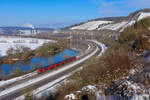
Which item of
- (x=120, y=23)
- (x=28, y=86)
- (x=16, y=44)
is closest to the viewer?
(x=28, y=86)

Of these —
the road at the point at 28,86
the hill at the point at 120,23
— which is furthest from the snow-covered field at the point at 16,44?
the hill at the point at 120,23

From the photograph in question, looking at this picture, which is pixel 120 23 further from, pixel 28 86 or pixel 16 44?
pixel 28 86

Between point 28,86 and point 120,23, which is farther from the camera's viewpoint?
point 120,23

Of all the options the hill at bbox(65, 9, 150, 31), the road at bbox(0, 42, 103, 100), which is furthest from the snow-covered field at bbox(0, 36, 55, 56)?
the hill at bbox(65, 9, 150, 31)

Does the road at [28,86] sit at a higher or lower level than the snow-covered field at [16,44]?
lower

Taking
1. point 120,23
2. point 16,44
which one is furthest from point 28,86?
point 120,23

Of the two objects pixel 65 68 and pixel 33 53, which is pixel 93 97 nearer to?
pixel 65 68

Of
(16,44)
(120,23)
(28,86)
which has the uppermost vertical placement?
(120,23)

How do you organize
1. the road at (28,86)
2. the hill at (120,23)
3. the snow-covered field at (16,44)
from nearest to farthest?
the road at (28,86)
the snow-covered field at (16,44)
the hill at (120,23)

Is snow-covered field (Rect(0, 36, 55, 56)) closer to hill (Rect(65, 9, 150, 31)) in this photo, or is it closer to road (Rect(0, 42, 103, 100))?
road (Rect(0, 42, 103, 100))

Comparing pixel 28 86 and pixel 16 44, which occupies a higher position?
pixel 16 44

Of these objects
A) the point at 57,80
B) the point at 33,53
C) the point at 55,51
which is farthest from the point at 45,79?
the point at 55,51

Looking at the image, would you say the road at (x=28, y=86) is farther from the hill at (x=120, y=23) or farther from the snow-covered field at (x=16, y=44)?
the hill at (x=120, y=23)
